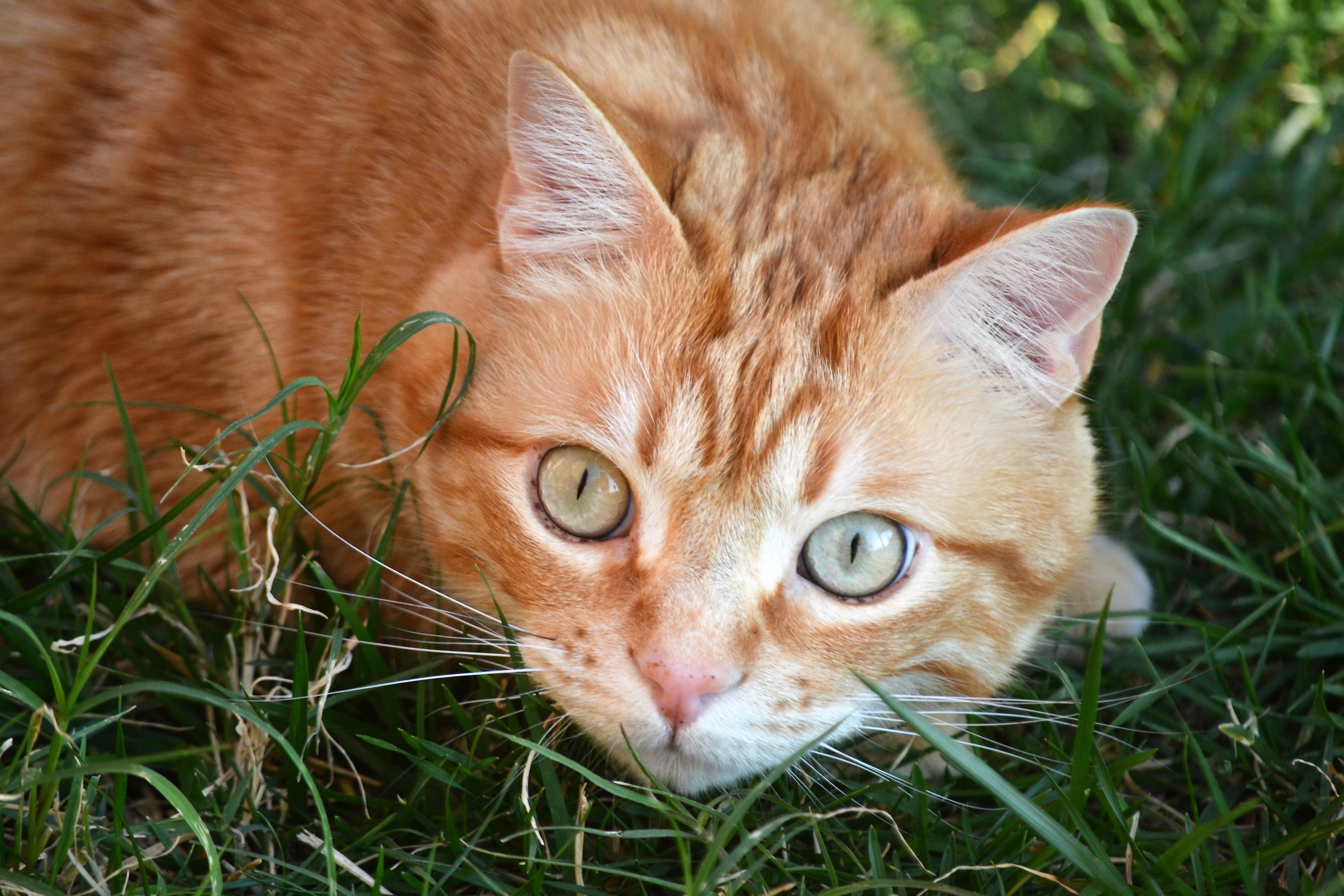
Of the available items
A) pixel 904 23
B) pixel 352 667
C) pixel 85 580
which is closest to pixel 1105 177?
pixel 904 23

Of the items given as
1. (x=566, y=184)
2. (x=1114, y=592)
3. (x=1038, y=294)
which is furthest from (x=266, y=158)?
(x=1114, y=592)

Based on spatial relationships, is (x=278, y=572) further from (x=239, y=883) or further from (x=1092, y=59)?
(x=1092, y=59)

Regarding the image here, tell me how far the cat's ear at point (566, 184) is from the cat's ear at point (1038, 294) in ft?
1.71

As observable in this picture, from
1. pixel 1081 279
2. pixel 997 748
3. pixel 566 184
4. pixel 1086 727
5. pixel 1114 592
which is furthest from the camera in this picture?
pixel 1114 592

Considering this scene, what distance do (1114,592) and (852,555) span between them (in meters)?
0.92

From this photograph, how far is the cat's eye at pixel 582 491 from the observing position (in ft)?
6.35

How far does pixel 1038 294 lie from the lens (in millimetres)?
2010

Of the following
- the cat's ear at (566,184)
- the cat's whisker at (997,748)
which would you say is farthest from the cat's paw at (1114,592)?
the cat's ear at (566,184)

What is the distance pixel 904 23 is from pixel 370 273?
119 inches

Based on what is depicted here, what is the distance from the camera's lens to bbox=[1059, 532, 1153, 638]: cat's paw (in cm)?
256

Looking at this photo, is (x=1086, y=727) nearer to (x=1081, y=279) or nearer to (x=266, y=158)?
(x=1081, y=279)

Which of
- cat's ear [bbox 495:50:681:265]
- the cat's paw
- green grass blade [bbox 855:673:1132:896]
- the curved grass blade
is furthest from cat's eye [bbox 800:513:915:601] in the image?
the curved grass blade

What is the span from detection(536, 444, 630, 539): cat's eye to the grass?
0.82ft

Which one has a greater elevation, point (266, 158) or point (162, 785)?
point (266, 158)
